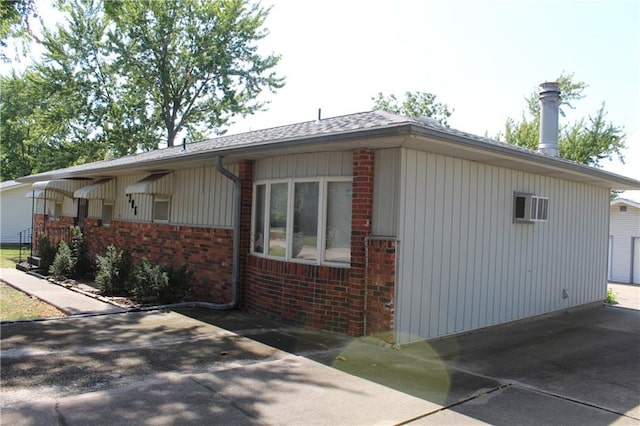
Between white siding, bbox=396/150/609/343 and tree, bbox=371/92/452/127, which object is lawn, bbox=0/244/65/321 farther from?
tree, bbox=371/92/452/127

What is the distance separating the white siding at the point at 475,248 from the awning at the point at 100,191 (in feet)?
30.7

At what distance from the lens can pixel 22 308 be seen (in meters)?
9.10

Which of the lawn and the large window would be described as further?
the lawn

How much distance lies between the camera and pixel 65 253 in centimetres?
1252

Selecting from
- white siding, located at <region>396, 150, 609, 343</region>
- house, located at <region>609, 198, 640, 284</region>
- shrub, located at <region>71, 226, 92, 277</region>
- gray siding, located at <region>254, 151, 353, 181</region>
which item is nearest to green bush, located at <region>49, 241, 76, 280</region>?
shrub, located at <region>71, 226, 92, 277</region>

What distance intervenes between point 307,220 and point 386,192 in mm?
1391

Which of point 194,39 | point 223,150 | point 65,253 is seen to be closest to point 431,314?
point 223,150

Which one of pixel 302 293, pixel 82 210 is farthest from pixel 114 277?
pixel 82 210

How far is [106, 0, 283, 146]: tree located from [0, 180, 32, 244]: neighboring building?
7920 millimetres

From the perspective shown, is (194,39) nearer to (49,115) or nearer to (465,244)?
(49,115)

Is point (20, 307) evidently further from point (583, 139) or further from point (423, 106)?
point (423, 106)

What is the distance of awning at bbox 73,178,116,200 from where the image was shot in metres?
12.5

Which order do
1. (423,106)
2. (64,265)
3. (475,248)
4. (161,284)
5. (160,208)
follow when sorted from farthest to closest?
(423,106) → (64,265) → (160,208) → (161,284) → (475,248)

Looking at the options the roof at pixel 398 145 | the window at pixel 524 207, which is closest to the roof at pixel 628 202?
the roof at pixel 398 145
